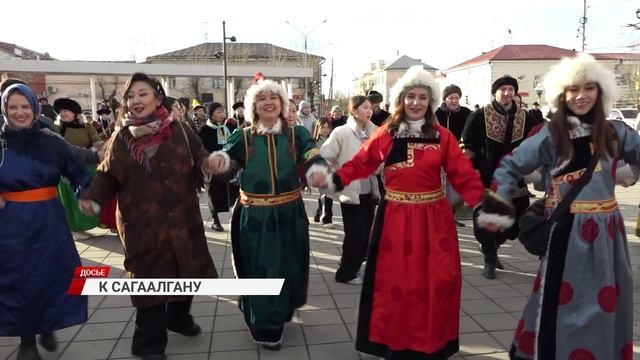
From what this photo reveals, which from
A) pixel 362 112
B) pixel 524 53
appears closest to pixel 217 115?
pixel 362 112

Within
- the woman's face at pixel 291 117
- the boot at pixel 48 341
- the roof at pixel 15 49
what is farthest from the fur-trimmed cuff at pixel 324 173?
the roof at pixel 15 49

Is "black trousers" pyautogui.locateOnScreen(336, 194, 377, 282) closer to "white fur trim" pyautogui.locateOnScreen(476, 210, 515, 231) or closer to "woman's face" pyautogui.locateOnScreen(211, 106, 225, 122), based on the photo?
"white fur trim" pyautogui.locateOnScreen(476, 210, 515, 231)

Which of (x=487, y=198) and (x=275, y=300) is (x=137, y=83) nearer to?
(x=275, y=300)

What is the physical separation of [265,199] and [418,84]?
1.33 m

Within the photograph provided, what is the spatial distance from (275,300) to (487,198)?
1660 millimetres

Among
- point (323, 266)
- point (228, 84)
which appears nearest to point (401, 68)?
point (228, 84)

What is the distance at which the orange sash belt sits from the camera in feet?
11.1

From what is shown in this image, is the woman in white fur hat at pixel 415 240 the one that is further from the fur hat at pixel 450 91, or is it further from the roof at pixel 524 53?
the roof at pixel 524 53

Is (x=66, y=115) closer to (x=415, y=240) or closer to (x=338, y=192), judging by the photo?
(x=338, y=192)

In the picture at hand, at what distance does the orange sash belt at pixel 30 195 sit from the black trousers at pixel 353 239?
108 inches

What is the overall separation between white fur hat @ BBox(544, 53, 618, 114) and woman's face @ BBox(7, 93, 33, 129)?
3353 millimetres

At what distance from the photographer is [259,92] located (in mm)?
3770

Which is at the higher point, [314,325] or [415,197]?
[415,197]

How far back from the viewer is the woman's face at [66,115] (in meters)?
6.78
